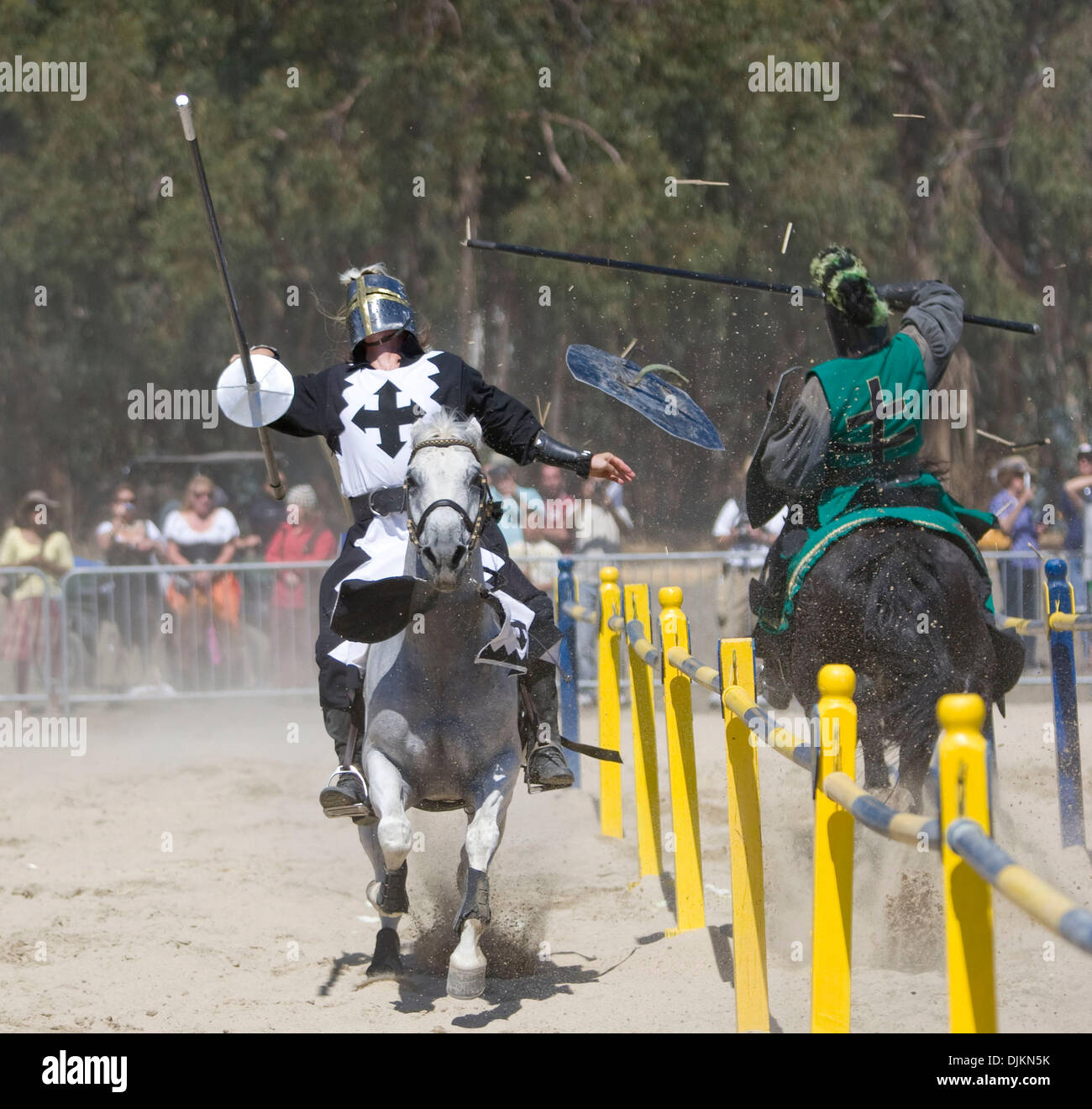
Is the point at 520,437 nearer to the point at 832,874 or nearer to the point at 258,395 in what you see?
the point at 258,395

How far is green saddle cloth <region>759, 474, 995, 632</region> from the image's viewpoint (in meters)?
5.63

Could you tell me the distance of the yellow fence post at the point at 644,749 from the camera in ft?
21.5

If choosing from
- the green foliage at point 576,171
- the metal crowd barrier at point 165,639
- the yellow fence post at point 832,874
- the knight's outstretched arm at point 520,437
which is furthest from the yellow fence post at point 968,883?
the green foliage at point 576,171

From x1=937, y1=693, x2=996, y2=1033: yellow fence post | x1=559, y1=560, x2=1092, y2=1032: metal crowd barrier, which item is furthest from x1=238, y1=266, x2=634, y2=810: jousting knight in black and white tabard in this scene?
x1=937, y1=693, x2=996, y2=1033: yellow fence post

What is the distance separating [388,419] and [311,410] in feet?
1.04

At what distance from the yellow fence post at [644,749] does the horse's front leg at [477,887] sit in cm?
148

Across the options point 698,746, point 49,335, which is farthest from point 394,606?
point 49,335

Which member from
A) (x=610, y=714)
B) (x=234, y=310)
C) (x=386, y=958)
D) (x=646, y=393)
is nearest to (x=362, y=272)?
(x=234, y=310)

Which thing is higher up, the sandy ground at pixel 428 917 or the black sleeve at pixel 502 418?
the black sleeve at pixel 502 418

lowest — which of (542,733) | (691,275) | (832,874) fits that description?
(832,874)

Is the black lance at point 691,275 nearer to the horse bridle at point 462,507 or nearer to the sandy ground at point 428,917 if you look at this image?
the horse bridle at point 462,507

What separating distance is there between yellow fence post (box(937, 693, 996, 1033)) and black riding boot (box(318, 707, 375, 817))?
262 centimetres

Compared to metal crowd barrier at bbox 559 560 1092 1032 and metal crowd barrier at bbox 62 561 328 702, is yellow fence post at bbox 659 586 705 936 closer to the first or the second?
metal crowd barrier at bbox 559 560 1092 1032

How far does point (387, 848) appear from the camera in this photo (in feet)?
16.3
